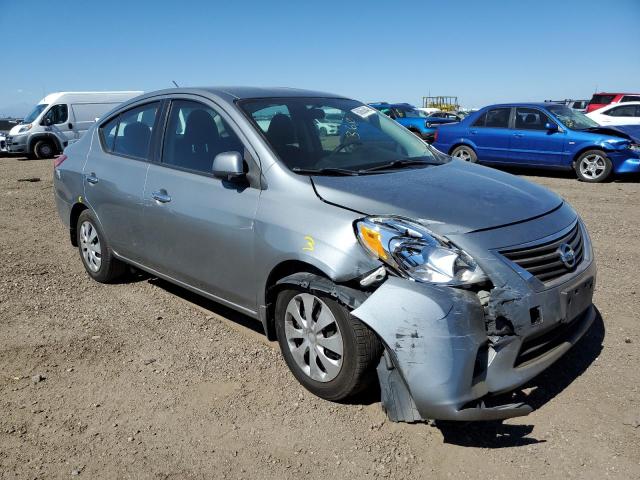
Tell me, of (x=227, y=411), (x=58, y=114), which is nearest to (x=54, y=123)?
(x=58, y=114)

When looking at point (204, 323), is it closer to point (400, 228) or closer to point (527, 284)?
point (400, 228)

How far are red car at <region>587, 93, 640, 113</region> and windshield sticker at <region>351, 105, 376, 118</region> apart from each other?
54.2 ft

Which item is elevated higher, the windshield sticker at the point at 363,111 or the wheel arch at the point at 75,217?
the windshield sticker at the point at 363,111

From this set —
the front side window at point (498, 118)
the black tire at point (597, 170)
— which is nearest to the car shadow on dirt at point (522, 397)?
the black tire at point (597, 170)

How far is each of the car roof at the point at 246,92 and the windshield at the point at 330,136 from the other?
0.09 metres

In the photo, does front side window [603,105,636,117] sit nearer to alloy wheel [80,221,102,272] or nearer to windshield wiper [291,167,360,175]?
windshield wiper [291,167,360,175]

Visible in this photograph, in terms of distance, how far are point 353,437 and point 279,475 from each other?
45 cm

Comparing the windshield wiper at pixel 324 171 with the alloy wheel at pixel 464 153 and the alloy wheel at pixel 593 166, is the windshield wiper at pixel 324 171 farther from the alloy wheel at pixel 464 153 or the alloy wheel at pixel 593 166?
the alloy wheel at pixel 464 153

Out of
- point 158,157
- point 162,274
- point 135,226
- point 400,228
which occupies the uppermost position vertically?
point 158,157

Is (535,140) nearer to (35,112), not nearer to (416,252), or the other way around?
(416,252)

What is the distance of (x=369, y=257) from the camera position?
2.64m

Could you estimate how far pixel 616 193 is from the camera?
9469mm

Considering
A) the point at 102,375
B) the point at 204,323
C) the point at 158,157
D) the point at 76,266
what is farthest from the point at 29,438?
the point at 76,266

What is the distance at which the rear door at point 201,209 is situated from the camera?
331 cm
